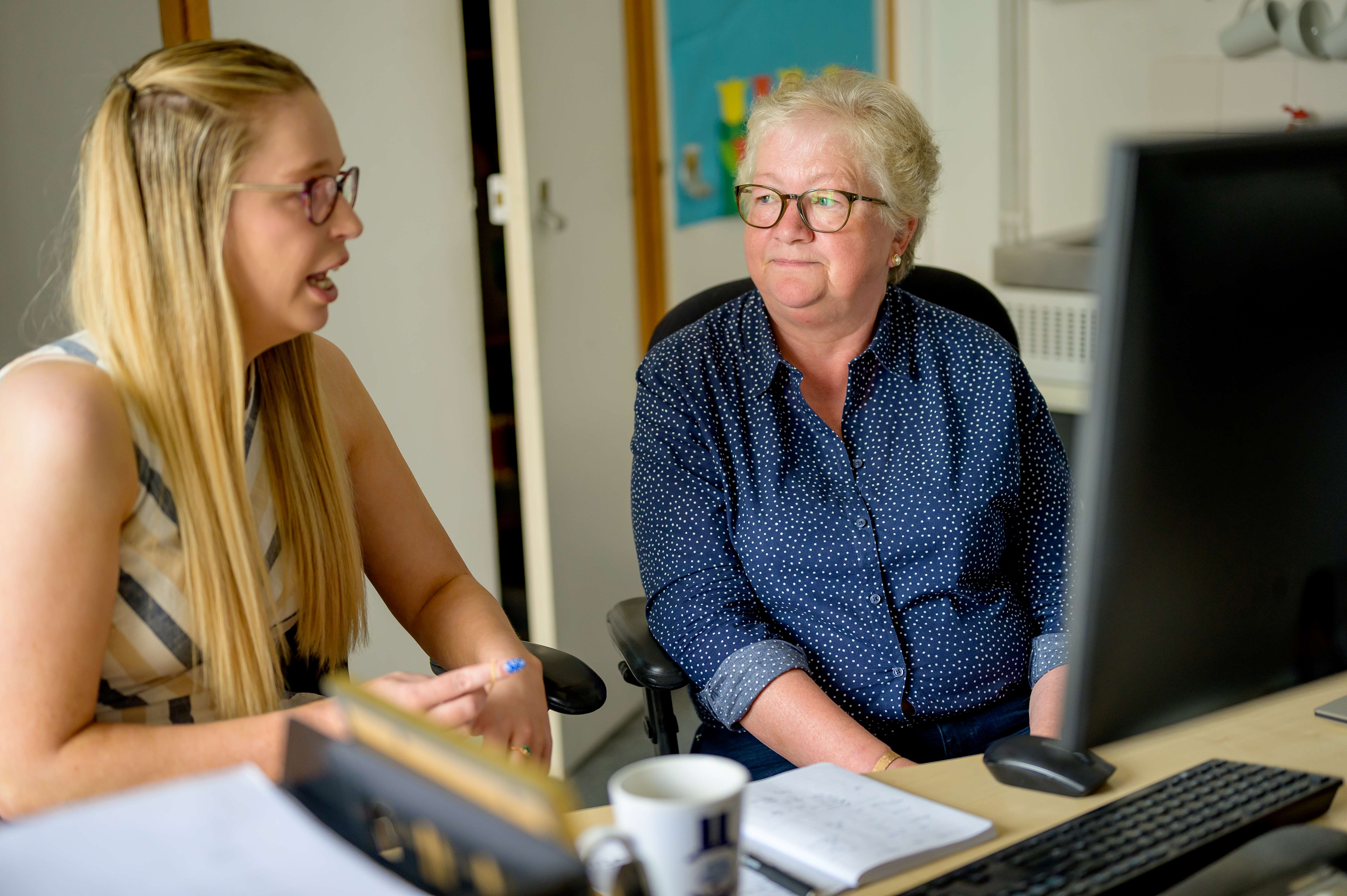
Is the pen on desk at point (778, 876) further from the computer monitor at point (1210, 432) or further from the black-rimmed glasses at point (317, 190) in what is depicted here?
the black-rimmed glasses at point (317, 190)

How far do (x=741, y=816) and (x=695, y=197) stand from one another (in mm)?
2367

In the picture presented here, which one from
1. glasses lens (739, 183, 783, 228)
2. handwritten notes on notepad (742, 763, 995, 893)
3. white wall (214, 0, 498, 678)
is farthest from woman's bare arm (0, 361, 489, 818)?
white wall (214, 0, 498, 678)

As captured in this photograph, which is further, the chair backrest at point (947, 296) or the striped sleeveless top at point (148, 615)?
the chair backrest at point (947, 296)

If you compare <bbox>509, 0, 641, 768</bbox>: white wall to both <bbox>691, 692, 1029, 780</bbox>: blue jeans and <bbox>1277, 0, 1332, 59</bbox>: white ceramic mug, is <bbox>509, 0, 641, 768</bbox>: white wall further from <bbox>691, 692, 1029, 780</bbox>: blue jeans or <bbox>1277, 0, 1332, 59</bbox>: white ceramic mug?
<bbox>1277, 0, 1332, 59</bbox>: white ceramic mug

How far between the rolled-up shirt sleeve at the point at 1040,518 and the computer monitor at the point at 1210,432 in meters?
0.77

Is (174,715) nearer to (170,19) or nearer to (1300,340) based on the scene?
(1300,340)

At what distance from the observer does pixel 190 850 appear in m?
0.68

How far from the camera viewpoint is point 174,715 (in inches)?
45.3

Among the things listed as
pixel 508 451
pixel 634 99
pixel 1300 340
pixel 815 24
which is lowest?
pixel 508 451

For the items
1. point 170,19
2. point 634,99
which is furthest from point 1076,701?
point 634,99

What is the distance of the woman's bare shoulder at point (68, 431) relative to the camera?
3.26ft

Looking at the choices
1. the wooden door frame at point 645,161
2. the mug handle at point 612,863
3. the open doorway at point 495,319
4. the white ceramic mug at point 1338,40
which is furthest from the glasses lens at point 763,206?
the white ceramic mug at point 1338,40

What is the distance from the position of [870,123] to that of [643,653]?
2.33ft

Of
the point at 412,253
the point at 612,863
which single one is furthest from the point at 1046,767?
the point at 412,253
